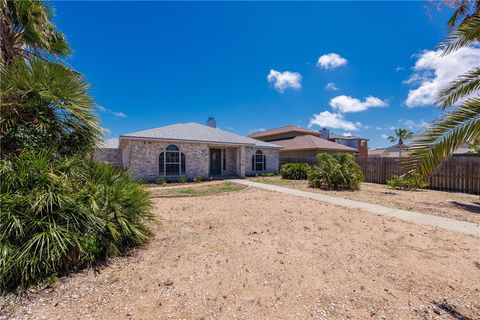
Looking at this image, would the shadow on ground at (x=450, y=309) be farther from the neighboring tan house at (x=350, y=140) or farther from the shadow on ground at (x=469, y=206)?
the neighboring tan house at (x=350, y=140)

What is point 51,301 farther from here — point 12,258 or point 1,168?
point 1,168

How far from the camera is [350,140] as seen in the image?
3853 cm

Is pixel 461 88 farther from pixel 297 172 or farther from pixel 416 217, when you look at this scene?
pixel 297 172

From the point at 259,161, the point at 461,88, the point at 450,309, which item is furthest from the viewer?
the point at 259,161

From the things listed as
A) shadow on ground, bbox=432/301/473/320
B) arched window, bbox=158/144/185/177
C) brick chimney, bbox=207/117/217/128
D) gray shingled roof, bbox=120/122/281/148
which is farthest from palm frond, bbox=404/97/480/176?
brick chimney, bbox=207/117/217/128

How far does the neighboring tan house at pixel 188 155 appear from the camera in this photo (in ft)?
45.9

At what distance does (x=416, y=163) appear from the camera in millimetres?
3156

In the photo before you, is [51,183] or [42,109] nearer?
[51,183]

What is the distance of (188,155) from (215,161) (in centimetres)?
323

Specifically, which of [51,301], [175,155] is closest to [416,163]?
[51,301]

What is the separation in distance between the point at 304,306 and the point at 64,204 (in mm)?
3717

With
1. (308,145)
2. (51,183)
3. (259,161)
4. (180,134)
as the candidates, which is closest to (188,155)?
(180,134)

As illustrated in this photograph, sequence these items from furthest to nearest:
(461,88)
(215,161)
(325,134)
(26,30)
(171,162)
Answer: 1. (325,134)
2. (215,161)
3. (171,162)
4. (26,30)
5. (461,88)

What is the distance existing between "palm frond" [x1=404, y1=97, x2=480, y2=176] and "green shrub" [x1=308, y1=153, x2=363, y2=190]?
8505 millimetres
